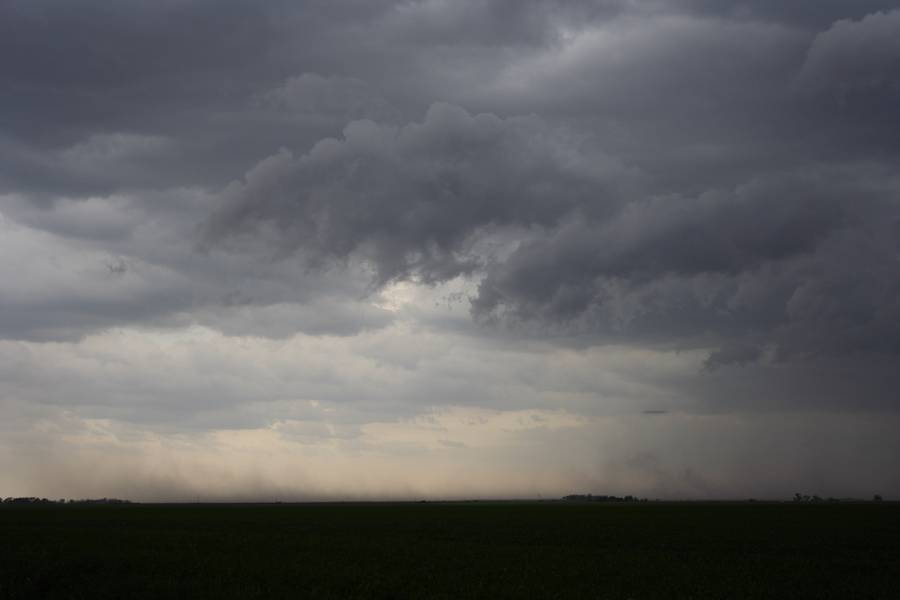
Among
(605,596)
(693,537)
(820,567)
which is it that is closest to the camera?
(605,596)

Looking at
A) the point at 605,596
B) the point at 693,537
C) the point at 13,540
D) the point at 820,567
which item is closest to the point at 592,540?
the point at 693,537

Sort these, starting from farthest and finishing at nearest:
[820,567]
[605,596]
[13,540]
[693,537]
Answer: [693,537]
[13,540]
[820,567]
[605,596]

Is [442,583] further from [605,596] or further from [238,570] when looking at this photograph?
[238,570]

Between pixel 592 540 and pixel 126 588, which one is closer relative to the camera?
pixel 126 588

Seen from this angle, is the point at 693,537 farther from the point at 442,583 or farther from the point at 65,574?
the point at 65,574

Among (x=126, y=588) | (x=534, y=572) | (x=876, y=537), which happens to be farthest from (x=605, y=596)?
(x=876, y=537)

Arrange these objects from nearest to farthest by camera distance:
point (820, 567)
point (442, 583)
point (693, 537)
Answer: point (442, 583) → point (820, 567) → point (693, 537)

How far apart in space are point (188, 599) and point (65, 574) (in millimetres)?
11133

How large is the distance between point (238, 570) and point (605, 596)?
67.3ft

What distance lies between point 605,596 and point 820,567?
1849 centimetres

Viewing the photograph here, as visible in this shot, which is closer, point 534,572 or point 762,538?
point 534,572

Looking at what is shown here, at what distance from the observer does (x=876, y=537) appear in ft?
231

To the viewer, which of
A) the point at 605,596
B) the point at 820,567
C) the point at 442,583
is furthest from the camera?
the point at 820,567

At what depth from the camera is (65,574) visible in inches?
1702
